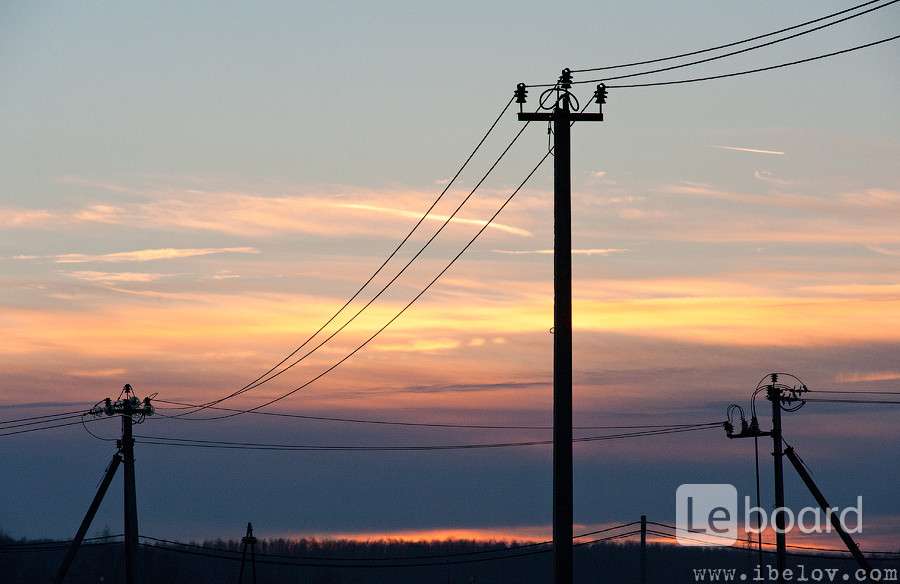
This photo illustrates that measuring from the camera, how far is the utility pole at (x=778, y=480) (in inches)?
1722

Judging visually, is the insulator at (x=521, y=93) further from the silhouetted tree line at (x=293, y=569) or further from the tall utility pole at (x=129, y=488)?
the silhouetted tree line at (x=293, y=569)

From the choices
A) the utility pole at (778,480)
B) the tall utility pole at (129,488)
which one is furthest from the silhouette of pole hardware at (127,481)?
the utility pole at (778,480)

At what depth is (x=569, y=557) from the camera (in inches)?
884

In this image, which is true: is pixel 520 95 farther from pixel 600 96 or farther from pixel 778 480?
pixel 778 480

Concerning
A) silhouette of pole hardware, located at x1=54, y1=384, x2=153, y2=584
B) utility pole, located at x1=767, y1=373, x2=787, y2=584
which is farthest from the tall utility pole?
utility pole, located at x1=767, y1=373, x2=787, y2=584

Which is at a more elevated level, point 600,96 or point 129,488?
point 600,96

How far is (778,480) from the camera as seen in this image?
45.2 m

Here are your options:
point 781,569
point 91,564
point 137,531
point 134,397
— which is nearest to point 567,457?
point 781,569

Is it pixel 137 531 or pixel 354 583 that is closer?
pixel 137 531

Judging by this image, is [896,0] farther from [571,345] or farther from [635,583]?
[635,583]

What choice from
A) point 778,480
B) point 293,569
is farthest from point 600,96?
point 293,569

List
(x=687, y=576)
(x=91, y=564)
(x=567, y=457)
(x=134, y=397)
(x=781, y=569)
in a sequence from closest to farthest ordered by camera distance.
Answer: (x=567, y=457), (x=781, y=569), (x=134, y=397), (x=91, y=564), (x=687, y=576)

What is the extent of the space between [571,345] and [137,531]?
1079 inches

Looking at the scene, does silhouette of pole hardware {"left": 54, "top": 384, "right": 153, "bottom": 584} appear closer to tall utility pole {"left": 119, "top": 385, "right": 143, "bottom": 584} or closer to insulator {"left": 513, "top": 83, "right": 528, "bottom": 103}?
tall utility pole {"left": 119, "top": 385, "right": 143, "bottom": 584}
